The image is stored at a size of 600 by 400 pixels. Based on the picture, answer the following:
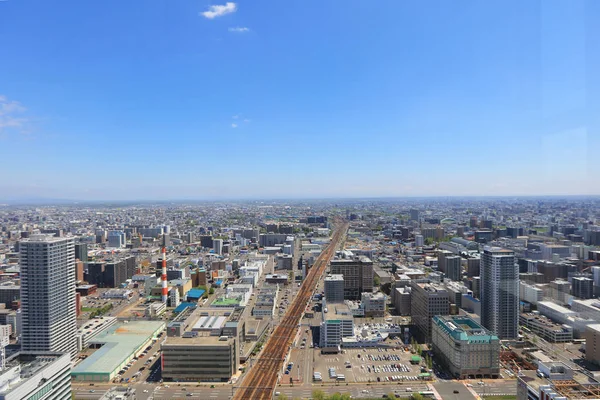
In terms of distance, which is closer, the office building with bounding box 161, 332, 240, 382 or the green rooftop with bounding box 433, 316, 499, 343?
the office building with bounding box 161, 332, 240, 382

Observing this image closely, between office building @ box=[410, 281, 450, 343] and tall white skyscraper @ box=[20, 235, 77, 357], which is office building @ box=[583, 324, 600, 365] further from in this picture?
A: tall white skyscraper @ box=[20, 235, 77, 357]

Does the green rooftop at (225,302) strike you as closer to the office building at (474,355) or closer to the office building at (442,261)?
the office building at (474,355)

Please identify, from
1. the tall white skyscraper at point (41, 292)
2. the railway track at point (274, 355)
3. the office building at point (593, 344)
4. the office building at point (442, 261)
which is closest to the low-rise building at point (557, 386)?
the office building at point (593, 344)

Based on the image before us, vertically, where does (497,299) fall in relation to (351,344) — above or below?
above

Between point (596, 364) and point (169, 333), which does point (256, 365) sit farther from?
point (596, 364)

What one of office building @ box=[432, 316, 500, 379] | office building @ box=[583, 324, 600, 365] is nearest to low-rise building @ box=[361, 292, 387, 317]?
office building @ box=[432, 316, 500, 379]

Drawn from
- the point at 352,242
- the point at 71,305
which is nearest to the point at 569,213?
the point at 352,242
